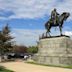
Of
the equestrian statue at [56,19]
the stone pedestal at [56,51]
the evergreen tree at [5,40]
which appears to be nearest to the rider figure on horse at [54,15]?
the equestrian statue at [56,19]

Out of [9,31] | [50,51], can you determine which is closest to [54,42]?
[50,51]

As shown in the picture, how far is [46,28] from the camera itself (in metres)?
36.1

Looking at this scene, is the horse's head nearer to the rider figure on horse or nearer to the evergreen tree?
the rider figure on horse

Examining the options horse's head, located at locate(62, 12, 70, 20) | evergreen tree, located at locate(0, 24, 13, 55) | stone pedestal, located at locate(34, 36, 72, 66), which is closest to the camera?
stone pedestal, located at locate(34, 36, 72, 66)

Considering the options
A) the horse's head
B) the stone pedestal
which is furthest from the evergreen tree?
the horse's head

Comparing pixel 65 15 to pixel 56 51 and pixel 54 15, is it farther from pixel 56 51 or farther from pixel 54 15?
pixel 56 51

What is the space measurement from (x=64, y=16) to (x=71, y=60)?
18.3ft

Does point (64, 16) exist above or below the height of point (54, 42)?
Result: above

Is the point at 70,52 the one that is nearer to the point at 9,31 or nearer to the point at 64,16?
the point at 64,16

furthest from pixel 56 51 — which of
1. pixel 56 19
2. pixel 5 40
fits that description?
pixel 5 40

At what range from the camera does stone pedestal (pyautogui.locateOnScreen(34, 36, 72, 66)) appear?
31.8m

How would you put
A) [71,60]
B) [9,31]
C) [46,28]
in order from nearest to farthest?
[71,60]
[46,28]
[9,31]

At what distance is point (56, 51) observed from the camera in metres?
33.4

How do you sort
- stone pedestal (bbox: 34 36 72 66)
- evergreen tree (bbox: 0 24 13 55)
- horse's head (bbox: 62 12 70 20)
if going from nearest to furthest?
stone pedestal (bbox: 34 36 72 66) → horse's head (bbox: 62 12 70 20) → evergreen tree (bbox: 0 24 13 55)
